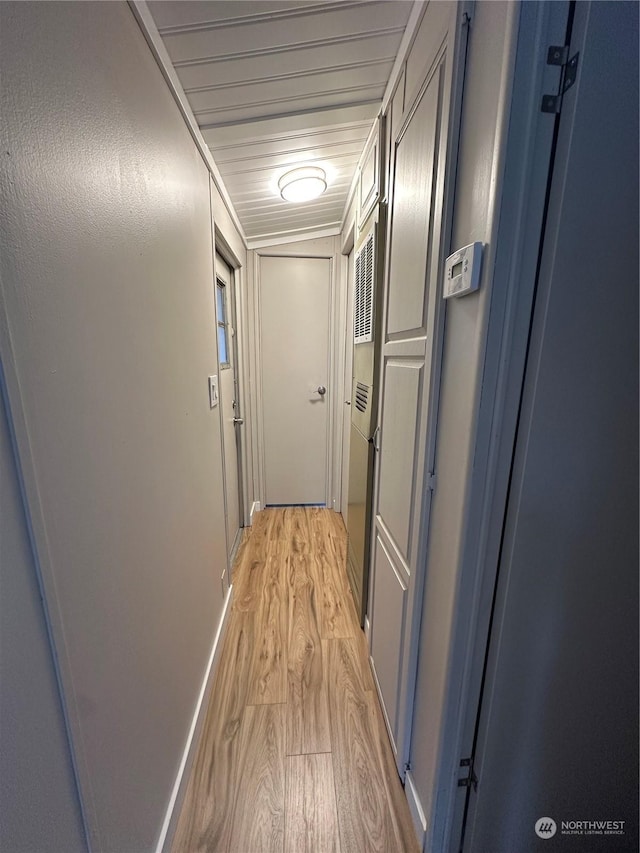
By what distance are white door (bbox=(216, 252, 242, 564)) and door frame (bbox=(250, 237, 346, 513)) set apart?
0.29 m

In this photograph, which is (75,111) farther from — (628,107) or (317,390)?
(317,390)

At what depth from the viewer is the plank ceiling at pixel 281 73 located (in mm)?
904

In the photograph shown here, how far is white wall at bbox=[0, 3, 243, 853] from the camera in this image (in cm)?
50

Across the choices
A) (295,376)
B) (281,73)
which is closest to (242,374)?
(295,376)

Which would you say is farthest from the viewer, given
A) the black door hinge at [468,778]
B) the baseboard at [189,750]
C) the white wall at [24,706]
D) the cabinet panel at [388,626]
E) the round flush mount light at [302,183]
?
the round flush mount light at [302,183]

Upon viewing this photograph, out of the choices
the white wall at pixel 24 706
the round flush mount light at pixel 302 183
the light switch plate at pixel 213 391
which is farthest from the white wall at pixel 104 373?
the round flush mount light at pixel 302 183

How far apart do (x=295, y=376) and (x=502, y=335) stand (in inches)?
90.1

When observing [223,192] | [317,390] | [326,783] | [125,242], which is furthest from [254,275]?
[326,783]

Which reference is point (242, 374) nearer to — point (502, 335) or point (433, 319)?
point (433, 319)

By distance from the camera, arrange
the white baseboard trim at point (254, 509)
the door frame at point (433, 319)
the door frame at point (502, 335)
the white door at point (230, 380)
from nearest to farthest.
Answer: the door frame at point (502, 335), the door frame at point (433, 319), the white door at point (230, 380), the white baseboard trim at point (254, 509)

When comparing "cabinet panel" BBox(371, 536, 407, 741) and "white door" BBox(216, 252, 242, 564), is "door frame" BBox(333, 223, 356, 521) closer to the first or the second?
"white door" BBox(216, 252, 242, 564)

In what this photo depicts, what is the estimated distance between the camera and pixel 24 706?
480mm

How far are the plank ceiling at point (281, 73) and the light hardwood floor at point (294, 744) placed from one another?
2309 mm

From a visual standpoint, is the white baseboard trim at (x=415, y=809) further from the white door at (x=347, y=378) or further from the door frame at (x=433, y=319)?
the white door at (x=347, y=378)
